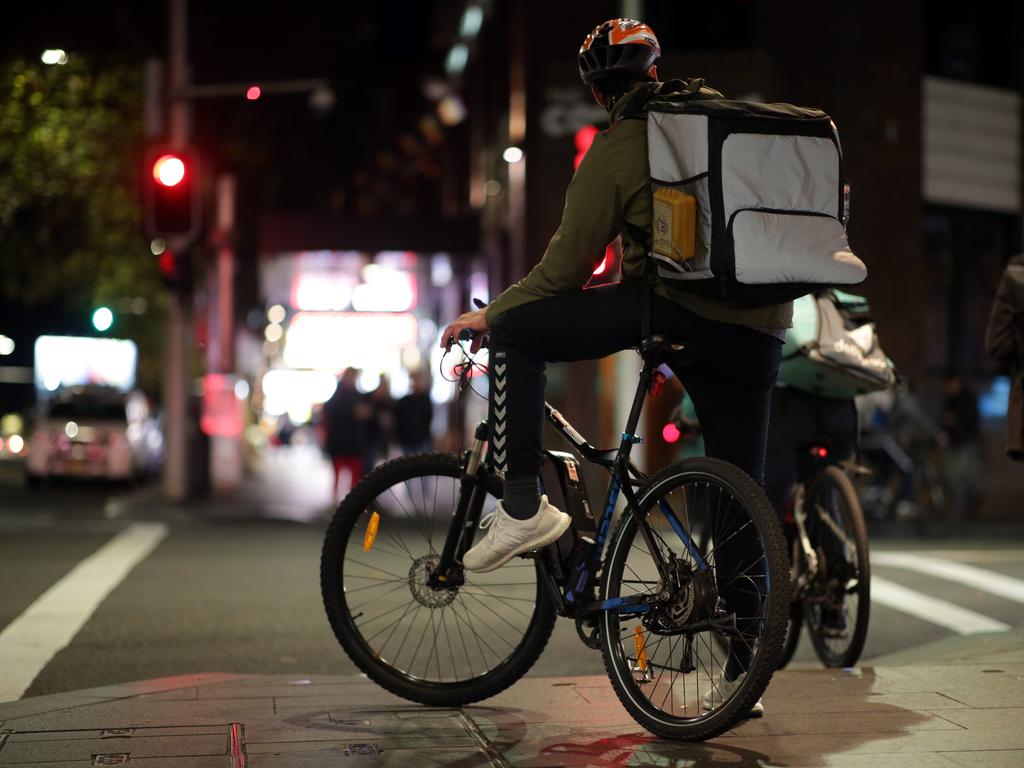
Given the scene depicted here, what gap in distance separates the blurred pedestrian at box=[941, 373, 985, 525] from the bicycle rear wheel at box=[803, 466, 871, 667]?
13.0 metres

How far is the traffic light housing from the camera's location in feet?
59.0

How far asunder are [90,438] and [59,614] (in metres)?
15.6

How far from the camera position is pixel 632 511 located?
480cm

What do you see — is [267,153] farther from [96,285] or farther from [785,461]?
[785,461]

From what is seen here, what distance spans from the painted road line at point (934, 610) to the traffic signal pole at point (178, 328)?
11435 millimetres

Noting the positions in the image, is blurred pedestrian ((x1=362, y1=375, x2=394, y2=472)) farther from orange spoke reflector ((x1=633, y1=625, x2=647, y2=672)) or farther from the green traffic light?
orange spoke reflector ((x1=633, y1=625, x2=647, y2=672))

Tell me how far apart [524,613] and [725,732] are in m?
1.02

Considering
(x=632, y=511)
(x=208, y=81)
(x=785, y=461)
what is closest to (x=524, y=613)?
(x=632, y=511)

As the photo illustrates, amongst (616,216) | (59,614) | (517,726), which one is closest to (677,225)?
(616,216)

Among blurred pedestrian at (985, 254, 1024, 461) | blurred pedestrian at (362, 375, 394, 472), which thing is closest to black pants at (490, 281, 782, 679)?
blurred pedestrian at (985, 254, 1024, 461)

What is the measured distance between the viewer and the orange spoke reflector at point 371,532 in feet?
18.0

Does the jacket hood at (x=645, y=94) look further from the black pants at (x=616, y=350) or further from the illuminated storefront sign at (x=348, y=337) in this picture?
the illuminated storefront sign at (x=348, y=337)

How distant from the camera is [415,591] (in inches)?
214

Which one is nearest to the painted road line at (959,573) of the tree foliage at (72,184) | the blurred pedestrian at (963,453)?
the blurred pedestrian at (963,453)
